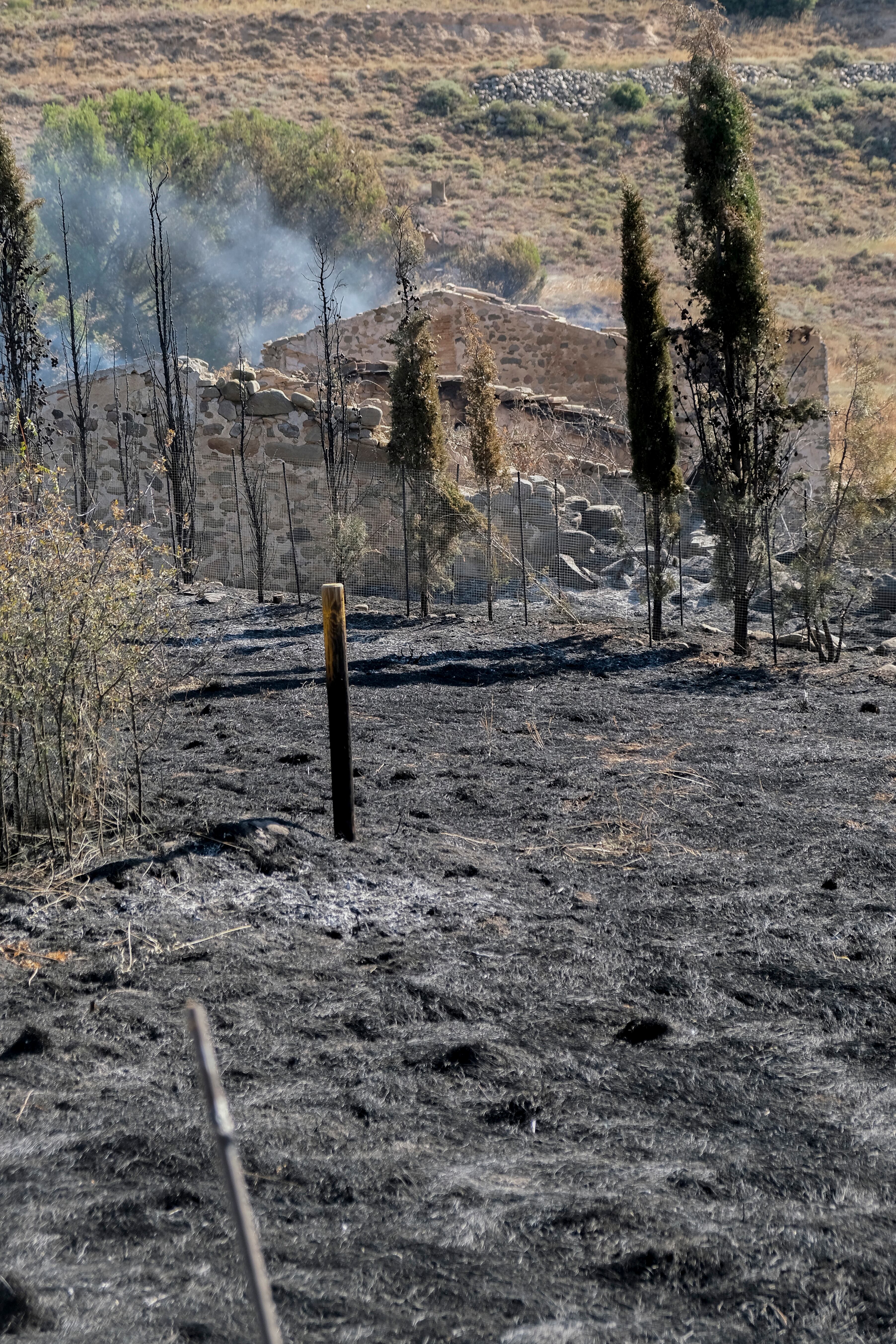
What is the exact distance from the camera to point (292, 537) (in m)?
14.0

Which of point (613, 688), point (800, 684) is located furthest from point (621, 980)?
point (800, 684)

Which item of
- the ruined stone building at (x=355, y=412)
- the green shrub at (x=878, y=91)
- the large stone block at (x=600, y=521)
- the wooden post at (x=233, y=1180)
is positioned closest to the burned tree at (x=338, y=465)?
the ruined stone building at (x=355, y=412)

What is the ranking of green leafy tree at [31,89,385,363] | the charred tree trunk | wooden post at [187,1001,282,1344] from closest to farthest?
wooden post at [187,1001,282,1344] → the charred tree trunk → green leafy tree at [31,89,385,363]

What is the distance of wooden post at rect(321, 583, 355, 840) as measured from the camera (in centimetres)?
555

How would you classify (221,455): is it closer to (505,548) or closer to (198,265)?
(505,548)

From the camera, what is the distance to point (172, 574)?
5777mm

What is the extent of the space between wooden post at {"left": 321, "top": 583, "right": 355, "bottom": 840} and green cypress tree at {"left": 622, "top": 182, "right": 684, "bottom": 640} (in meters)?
6.84

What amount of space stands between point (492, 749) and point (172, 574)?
2.57 meters

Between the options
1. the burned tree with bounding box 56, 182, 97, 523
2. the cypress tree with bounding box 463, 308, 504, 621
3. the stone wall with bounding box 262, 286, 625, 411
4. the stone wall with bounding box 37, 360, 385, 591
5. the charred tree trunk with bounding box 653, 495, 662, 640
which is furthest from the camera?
the stone wall with bounding box 262, 286, 625, 411

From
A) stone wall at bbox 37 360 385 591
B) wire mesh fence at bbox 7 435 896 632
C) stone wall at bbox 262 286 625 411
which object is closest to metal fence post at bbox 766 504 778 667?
wire mesh fence at bbox 7 435 896 632

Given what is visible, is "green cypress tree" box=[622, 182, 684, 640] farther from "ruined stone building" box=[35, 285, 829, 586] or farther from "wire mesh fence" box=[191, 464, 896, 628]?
"ruined stone building" box=[35, 285, 829, 586]

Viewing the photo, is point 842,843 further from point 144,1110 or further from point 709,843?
point 144,1110

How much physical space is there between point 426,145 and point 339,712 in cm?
4446

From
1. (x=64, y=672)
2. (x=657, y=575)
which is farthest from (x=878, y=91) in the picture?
(x=64, y=672)
